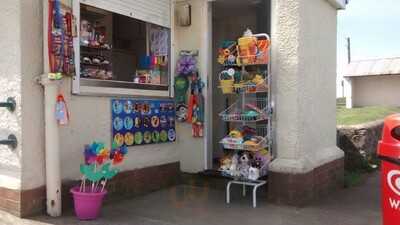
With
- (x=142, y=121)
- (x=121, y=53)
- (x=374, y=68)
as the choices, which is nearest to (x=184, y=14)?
(x=121, y=53)

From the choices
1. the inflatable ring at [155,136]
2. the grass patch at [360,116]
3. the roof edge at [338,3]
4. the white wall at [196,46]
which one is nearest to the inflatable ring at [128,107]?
the inflatable ring at [155,136]

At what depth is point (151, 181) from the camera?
615cm

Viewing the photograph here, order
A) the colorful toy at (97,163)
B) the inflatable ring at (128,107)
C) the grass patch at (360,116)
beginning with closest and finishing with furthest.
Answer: the colorful toy at (97,163), the inflatable ring at (128,107), the grass patch at (360,116)

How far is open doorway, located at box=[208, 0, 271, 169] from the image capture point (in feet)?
25.2

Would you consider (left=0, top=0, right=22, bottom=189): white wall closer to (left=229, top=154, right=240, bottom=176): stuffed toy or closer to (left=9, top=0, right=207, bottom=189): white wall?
(left=9, top=0, right=207, bottom=189): white wall

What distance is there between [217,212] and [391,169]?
8.57 ft

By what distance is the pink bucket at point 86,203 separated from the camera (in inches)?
178

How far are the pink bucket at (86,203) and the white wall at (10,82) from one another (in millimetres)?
663

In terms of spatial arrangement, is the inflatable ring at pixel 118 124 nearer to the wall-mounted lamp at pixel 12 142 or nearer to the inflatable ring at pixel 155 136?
the inflatable ring at pixel 155 136

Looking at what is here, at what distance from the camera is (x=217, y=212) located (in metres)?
5.15

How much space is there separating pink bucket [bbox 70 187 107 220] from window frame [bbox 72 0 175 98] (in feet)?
4.20

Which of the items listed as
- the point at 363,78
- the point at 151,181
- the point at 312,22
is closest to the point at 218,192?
the point at 151,181

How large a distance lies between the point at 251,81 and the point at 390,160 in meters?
2.80

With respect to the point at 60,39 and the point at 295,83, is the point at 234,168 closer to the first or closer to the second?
the point at 295,83
